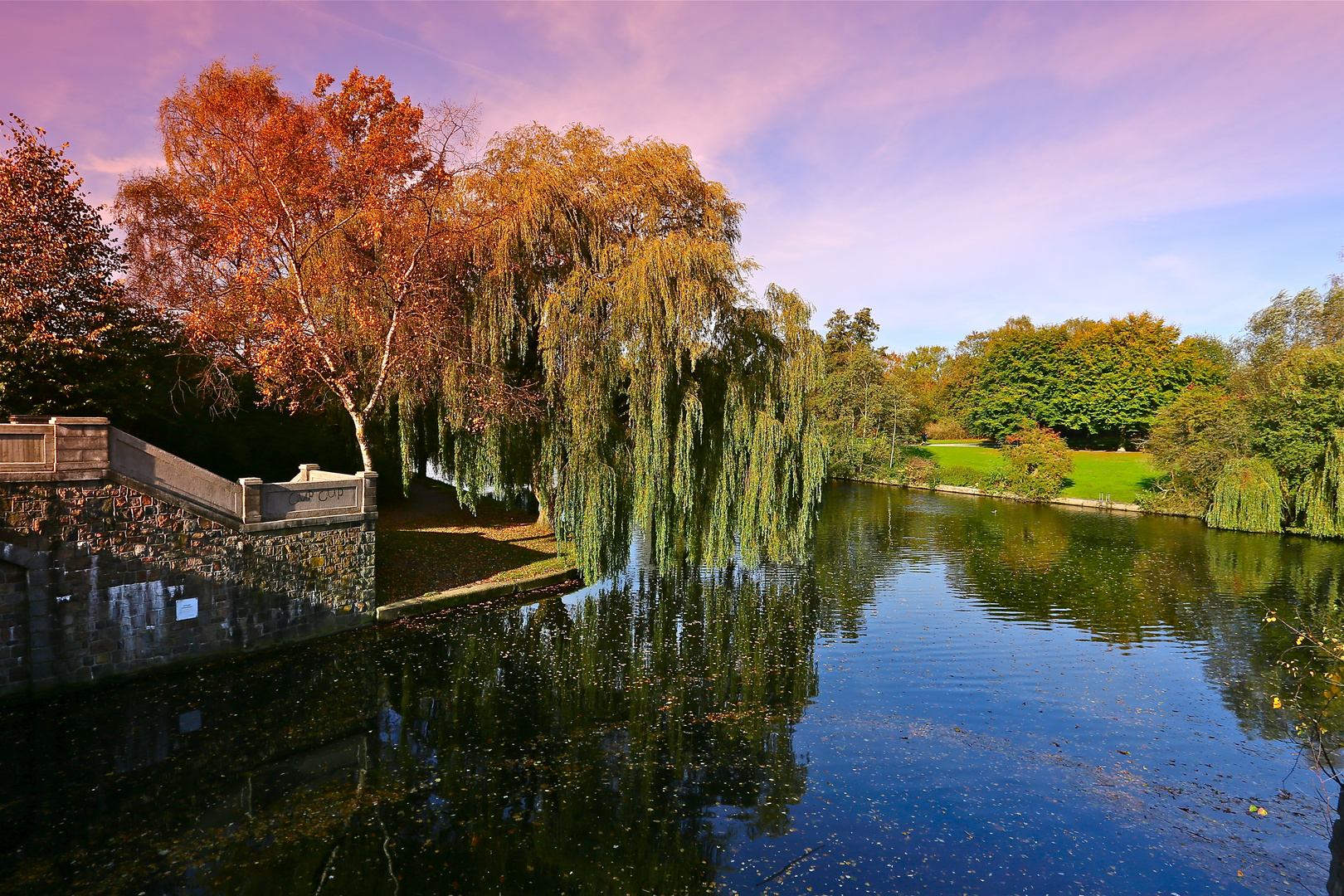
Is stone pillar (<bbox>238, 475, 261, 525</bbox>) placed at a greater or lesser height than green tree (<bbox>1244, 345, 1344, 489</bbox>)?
lesser

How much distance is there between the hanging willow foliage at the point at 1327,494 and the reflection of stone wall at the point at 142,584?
36.7 meters

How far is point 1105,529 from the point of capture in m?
32.9

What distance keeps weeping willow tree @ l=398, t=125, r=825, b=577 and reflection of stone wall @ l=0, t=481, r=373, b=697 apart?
19.3ft

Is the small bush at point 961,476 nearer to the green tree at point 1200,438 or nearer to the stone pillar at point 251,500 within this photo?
the green tree at point 1200,438

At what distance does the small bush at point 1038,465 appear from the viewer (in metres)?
43.6

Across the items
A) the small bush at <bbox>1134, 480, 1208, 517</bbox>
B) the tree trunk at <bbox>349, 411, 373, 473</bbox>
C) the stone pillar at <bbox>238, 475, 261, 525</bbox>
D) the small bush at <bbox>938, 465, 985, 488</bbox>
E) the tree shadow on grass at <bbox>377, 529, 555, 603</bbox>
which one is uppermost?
the tree trunk at <bbox>349, 411, 373, 473</bbox>

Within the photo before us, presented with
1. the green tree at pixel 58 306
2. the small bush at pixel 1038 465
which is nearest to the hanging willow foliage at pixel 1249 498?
the small bush at pixel 1038 465

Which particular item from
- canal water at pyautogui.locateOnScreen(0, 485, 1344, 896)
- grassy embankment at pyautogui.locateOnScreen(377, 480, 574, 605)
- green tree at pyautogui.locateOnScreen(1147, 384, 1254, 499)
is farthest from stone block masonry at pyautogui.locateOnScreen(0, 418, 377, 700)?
green tree at pyautogui.locateOnScreen(1147, 384, 1254, 499)

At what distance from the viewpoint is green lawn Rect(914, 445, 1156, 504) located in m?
43.8

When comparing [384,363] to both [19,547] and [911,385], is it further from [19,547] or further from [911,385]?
[911,385]

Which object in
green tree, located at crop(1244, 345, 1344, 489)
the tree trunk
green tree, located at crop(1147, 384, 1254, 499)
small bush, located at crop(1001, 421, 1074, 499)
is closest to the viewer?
the tree trunk

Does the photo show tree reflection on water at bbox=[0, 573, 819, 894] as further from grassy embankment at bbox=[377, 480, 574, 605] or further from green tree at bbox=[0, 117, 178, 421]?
green tree at bbox=[0, 117, 178, 421]

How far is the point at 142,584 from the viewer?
39.9 feet

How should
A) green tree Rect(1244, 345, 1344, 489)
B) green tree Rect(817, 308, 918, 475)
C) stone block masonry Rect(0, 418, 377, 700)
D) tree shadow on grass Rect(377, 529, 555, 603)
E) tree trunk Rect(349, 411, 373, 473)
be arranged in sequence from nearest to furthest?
stone block masonry Rect(0, 418, 377, 700) < tree trunk Rect(349, 411, 373, 473) < tree shadow on grass Rect(377, 529, 555, 603) < green tree Rect(1244, 345, 1344, 489) < green tree Rect(817, 308, 918, 475)
